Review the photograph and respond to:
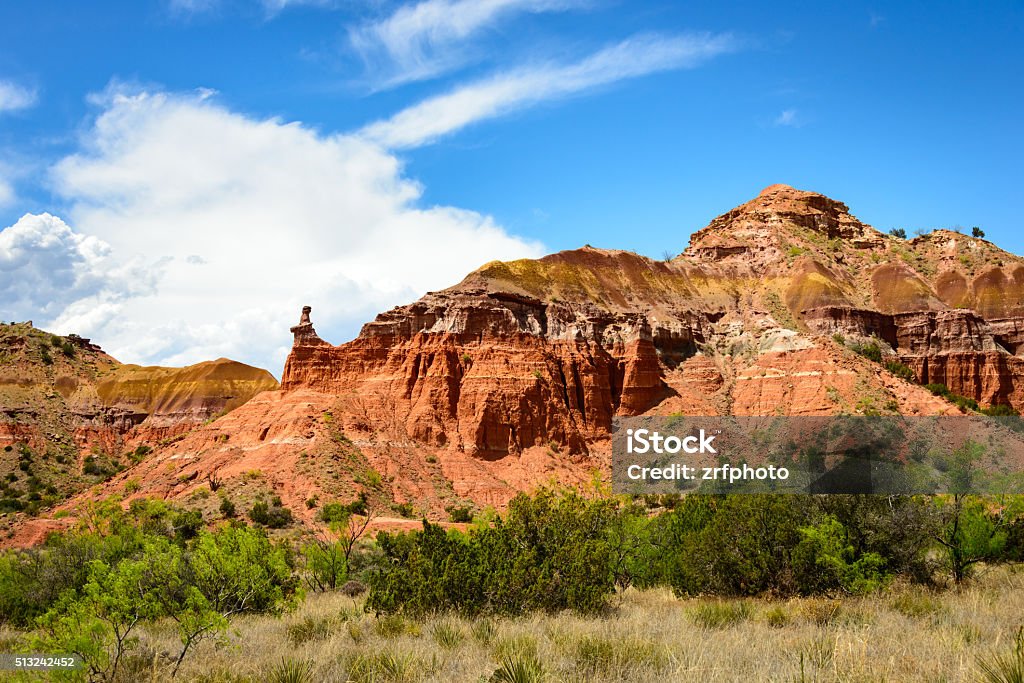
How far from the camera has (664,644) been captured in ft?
34.3

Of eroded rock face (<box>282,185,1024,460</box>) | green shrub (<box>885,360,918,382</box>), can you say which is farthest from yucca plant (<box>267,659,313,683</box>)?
green shrub (<box>885,360,918,382</box>)

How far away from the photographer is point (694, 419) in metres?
67.5

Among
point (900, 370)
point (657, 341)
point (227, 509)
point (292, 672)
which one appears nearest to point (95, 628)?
point (292, 672)

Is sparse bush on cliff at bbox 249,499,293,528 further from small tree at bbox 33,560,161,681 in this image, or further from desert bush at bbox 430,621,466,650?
desert bush at bbox 430,621,466,650

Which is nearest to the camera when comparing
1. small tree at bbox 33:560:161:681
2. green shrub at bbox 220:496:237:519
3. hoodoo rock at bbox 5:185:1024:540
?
small tree at bbox 33:560:161:681

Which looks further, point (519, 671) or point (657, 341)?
point (657, 341)

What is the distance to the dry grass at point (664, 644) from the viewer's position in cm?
891

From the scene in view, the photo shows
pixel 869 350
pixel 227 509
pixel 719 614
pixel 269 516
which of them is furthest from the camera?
pixel 869 350

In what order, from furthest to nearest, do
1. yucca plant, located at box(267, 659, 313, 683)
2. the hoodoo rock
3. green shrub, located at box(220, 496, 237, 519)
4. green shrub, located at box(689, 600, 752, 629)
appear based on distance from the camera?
the hoodoo rock, green shrub, located at box(220, 496, 237, 519), green shrub, located at box(689, 600, 752, 629), yucca plant, located at box(267, 659, 313, 683)

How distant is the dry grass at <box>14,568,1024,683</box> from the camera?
351 inches

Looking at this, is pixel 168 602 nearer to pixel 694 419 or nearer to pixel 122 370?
pixel 694 419

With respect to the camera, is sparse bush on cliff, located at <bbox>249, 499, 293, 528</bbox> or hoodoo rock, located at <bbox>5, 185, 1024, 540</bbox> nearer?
sparse bush on cliff, located at <bbox>249, 499, 293, 528</bbox>

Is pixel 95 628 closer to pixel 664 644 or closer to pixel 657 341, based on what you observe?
pixel 664 644

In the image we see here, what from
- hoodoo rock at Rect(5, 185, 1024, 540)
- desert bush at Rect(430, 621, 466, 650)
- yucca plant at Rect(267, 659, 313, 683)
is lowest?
desert bush at Rect(430, 621, 466, 650)
